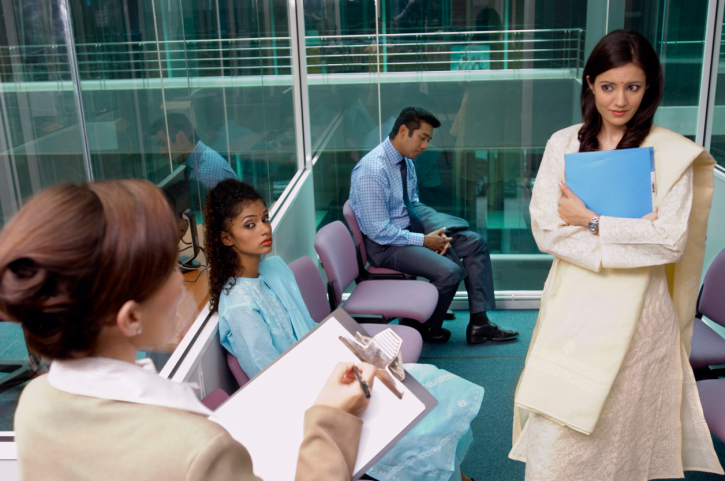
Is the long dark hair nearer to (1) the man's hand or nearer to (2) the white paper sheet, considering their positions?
(2) the white paper sheet

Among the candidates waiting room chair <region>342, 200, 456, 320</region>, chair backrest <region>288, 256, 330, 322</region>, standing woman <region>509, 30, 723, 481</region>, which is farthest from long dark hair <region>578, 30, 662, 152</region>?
waiting room chair <region>342, 200, 456, 320</region>

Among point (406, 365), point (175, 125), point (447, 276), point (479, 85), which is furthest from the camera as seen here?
point (479, 85)

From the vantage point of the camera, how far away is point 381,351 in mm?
1421

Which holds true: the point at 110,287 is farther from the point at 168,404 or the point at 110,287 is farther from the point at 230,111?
the point at 230,111

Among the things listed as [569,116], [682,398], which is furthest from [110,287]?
[569,116]

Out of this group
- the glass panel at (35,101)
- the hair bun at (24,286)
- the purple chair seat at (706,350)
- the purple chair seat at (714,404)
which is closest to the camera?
the hair bun at (24,286)

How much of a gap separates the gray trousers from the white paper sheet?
2065 mm

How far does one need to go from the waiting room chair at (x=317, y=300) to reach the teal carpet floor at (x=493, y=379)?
0.52 m

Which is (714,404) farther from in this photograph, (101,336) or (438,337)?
(101,336)

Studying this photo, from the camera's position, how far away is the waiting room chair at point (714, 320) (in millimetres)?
2488

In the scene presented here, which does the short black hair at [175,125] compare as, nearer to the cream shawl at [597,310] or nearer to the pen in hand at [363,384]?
the pen in hand at [363,384]

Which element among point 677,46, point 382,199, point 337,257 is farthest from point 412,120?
point 677,46

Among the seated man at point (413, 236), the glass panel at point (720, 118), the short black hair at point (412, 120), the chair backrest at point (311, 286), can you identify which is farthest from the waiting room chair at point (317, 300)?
the glass panel at point (720, 118)

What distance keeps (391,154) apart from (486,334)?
131 centimetres
